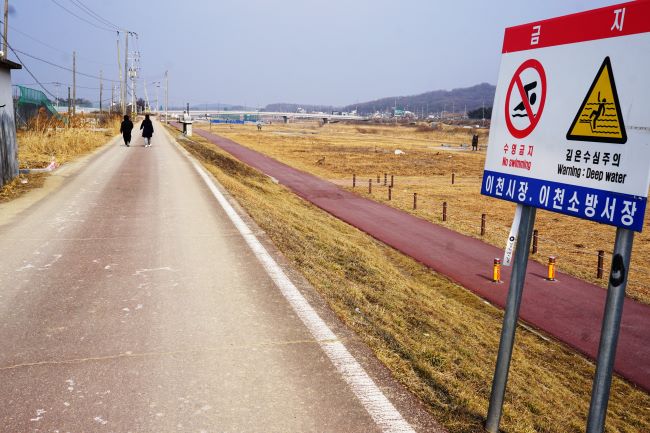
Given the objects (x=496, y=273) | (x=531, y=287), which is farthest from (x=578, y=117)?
(x=496, y=273)

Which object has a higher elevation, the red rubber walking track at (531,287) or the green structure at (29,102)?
the green structure at (29,102)

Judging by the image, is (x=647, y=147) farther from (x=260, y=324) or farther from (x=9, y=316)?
(x=9, y=316)

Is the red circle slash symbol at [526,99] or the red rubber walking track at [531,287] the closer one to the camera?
the red circle slash symbol at [526,99]

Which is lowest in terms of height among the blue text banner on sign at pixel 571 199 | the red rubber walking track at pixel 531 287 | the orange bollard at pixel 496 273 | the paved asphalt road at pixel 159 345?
the red rubber walking track at pixel 531 287

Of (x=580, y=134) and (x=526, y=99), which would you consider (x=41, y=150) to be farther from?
(x=580, y=134)

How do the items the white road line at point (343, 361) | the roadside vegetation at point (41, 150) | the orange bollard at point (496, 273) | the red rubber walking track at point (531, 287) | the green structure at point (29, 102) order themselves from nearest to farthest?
the white road line at point (343, 361) → the red rubber walking track at point (531, 287) → the orange bollard at point (496, 273) → the roadside vegetation at point (41, 150) → the green structure at point (29, 102)

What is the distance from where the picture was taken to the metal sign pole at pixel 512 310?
329cm

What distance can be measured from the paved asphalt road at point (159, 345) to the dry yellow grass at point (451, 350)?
0.36m

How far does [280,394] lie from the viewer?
12.3 feet

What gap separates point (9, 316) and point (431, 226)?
16.1 meters

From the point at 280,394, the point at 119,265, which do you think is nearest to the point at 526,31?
the point at 280,394

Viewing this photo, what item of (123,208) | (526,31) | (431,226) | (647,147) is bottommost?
(431,226)

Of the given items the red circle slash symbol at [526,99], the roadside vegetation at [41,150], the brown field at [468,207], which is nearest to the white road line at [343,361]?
the red circle slash symbol at [526,99]

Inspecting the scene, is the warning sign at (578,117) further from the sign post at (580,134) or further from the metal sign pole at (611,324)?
the metal sign pole at (611,324)
